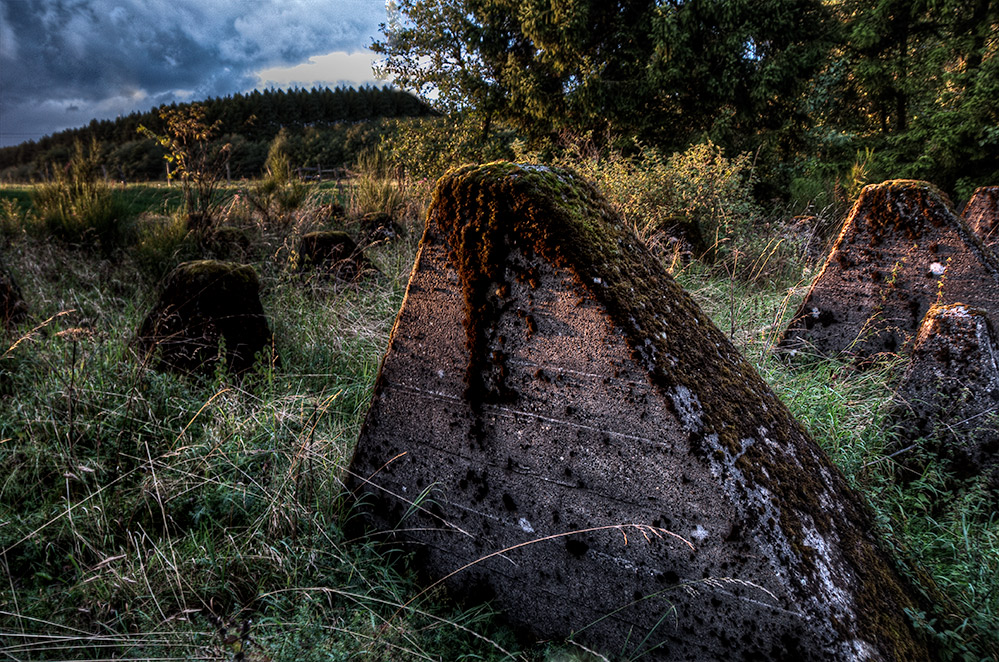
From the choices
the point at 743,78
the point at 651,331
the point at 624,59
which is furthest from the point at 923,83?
the point at 651,331

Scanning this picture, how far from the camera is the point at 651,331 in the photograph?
4.79ft

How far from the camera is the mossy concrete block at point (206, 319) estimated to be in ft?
11.2

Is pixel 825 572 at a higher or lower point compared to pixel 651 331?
lower

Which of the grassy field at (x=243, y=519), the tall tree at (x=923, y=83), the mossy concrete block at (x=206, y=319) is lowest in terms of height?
the grassy field at (x=243, y=519)

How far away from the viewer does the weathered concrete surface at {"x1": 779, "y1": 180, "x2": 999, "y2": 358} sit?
318 centimetres

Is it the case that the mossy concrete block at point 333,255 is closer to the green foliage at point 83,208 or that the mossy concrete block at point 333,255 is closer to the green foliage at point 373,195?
the green foliage at point 373,195

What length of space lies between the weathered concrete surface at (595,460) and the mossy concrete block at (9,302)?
415cm

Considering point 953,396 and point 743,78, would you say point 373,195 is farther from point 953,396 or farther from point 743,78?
point 743,78

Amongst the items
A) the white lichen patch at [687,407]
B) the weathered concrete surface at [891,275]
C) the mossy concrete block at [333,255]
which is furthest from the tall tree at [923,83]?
the white lichen patch at [687,407]

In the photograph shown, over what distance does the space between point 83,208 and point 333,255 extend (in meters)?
4.11

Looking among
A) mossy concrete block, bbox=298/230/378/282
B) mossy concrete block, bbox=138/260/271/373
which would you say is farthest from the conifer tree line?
mossy concrete block, bbox=138/260/271/373

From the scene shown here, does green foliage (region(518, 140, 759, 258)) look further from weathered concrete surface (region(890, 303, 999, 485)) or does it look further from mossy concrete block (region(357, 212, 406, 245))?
weathered concrete surface (region(890, 303, 999, 485))

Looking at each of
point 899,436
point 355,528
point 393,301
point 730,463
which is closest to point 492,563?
point 355,528

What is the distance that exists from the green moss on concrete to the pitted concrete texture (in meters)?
5.15
